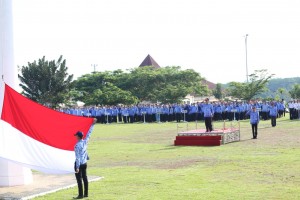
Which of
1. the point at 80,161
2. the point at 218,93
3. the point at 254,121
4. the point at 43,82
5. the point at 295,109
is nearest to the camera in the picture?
the point at 80,161

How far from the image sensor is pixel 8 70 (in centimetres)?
1372

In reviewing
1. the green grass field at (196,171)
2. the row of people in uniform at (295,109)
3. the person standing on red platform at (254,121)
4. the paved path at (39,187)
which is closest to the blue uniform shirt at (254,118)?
the person standing on red platform at (254,121)

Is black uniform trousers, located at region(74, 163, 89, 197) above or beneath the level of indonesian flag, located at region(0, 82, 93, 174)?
beneath

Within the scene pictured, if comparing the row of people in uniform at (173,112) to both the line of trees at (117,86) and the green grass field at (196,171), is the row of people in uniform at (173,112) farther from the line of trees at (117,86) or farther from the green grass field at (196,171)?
the green grass field at (196,171)

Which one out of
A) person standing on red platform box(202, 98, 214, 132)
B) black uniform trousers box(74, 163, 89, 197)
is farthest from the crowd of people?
black uniform trousers box(74, 163, 89, 197)

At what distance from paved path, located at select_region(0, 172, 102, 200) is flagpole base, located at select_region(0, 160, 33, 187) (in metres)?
0.27

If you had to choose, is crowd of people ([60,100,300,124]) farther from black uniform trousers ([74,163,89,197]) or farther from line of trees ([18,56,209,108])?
black uniform trousers ([74,163,89,197])

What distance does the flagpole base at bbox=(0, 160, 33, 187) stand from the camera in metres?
13.5

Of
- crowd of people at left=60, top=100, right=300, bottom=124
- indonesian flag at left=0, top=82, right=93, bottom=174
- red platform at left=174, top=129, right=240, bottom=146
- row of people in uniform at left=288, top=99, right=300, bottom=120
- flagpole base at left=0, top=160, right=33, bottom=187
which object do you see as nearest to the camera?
indonesian flag at left=0, top=82, right=93, bottom=174

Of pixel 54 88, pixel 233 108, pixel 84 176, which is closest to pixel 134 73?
pixel 54 88

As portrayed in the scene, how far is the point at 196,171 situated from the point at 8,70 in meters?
6.02

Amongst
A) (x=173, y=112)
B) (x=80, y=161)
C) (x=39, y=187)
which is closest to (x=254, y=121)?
(x=39, y=187)

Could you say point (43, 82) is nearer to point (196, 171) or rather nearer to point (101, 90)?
point (101, 90)

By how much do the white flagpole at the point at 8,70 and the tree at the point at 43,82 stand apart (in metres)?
39.3
